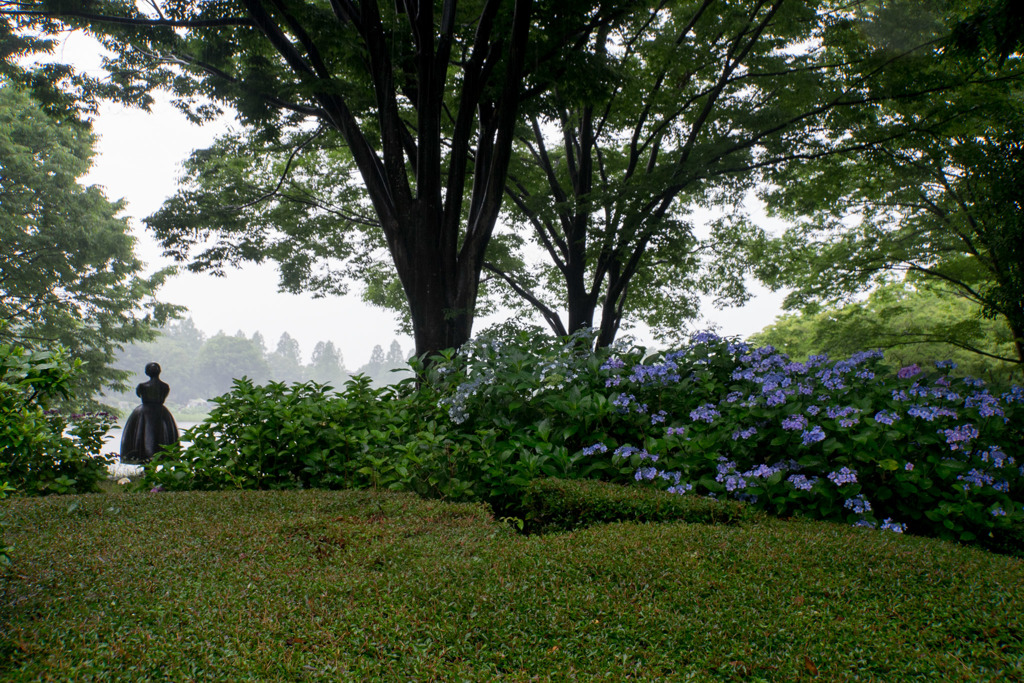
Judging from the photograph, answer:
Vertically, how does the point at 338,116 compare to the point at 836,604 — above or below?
above

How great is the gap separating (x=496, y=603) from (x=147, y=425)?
8.69 m

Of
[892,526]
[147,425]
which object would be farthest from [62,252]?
[892,526]

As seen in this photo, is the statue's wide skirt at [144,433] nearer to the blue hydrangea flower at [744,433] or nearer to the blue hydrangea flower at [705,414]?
the blue hydrangea flower at [705,414]

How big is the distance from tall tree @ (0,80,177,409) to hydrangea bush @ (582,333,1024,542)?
2120cm

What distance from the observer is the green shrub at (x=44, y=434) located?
2297 millimetres

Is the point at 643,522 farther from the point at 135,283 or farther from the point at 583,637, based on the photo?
the point at 135,283

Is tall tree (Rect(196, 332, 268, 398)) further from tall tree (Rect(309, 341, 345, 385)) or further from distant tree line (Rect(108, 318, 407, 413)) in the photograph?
tall tree (Rect(309, 341, 345, 385))

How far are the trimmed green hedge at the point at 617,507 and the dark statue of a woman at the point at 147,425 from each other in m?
7.69

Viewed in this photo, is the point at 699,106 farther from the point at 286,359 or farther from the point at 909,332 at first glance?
the point at 286,359

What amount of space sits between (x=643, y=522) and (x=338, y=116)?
7.08 metres

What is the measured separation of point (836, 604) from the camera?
215 centimetres

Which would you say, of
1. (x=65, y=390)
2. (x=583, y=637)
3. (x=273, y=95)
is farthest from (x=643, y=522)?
(x=273, y=95)

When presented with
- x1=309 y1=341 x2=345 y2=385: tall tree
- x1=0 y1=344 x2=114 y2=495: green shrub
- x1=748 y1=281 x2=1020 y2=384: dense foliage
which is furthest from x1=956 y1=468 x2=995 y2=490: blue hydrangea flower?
x1=309 y1=341 x2=345 y2=385: tall tree

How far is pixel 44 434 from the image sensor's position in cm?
364
